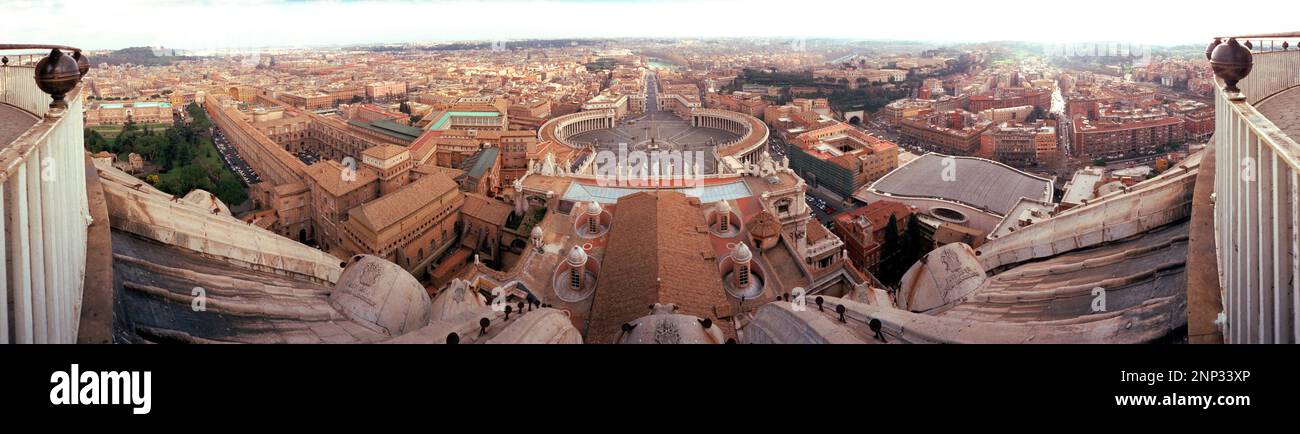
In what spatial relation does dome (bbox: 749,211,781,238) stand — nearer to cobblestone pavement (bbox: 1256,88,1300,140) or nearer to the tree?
cobblestone pavement (bbox: 1256,88,1300,140)

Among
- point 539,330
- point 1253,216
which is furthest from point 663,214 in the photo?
point 1253,216

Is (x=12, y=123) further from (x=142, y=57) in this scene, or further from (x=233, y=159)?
(x=142, y=57)

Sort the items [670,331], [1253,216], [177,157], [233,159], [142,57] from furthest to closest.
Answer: [142,57] < [233,159] < [177,157] < [670,331] < [1253,216]

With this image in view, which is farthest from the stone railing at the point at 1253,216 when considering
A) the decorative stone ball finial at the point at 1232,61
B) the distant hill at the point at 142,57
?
the distant hill at the point at 142,57

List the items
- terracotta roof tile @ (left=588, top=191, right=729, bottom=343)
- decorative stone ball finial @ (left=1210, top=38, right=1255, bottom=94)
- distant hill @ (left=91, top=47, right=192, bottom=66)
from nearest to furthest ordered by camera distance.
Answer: decorative stone ball finial @ (left=1210, top=38, right=1255, bottom=94)
terracotta roof tile @ (left=588, top=191, right=729, bottom=343)
distant hill @ (left=91, top=47, right=192, bottom=66)

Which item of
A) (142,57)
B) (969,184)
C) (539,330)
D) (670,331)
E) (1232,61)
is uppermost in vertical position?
(142,57)

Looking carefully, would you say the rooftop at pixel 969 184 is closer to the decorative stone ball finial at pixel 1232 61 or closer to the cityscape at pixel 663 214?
the cityscape at pixel 663 214

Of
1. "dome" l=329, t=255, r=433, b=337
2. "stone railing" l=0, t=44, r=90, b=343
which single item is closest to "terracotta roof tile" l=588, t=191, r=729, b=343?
"dome" l=329, t=255, r=433, b=337

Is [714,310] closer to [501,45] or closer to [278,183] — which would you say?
[278,183]

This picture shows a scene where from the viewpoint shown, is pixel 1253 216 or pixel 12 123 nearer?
pixel 1253 216
